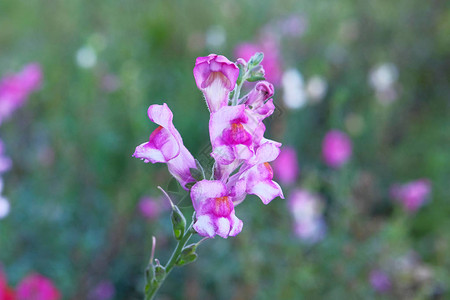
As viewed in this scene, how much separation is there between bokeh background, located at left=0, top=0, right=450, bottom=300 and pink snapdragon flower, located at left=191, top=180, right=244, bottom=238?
92mm

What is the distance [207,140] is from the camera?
9.59 feet

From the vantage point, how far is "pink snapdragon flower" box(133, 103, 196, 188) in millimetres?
757

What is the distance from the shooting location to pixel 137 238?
2418 millimetres

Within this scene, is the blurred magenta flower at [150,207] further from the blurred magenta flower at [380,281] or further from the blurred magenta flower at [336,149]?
the blurred magenta flower at [380,281]

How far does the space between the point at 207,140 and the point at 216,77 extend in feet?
7.06

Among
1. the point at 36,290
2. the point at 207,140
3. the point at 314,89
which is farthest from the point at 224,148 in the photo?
the point at 207,140

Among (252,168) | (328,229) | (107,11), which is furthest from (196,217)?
(107,11)

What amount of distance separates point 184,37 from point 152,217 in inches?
87.5

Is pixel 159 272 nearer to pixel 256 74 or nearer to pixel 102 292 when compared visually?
pixel 256 74

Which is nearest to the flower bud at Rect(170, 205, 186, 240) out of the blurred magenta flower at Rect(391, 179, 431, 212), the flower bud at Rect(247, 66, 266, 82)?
the flower bud at Rect(247, 66, 266, 82)

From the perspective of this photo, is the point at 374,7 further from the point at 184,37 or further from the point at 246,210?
A: the point at 246,210

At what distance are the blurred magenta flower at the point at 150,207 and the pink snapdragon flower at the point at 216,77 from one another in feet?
4.89

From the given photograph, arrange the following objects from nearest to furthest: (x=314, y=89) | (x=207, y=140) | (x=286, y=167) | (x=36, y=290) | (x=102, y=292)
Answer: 1. (x=36, y=290)
2. (x=102, y=292)
3. (x=286, y=167)
4. (x=314, y=89)
5. (x=207, y=140)

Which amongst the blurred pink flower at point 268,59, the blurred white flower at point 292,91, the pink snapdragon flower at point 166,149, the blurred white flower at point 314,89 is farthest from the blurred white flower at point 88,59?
the pink snapdragon flower at point 166,149
